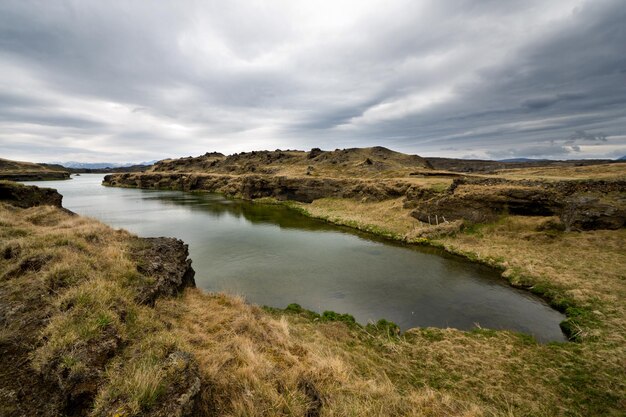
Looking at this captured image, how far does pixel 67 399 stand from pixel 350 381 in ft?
20.4

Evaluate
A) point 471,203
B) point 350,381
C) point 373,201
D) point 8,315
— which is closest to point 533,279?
point 471,203

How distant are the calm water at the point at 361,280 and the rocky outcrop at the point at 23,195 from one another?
1151 centimetres

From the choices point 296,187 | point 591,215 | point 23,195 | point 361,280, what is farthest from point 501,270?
point 296,187

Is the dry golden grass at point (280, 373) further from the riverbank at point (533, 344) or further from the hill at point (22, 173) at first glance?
the hill at point (22, 173)

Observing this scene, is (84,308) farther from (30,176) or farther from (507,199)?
(30,176)

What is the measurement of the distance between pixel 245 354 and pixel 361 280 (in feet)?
47.0

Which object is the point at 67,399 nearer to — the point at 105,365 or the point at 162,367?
the point at 105,365

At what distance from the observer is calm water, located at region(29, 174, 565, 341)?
1603cm

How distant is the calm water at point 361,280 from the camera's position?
1603 cm

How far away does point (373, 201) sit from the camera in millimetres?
51281

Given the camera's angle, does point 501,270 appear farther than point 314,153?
No

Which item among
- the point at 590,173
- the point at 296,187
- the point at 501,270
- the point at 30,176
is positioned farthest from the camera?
the point at 30,176

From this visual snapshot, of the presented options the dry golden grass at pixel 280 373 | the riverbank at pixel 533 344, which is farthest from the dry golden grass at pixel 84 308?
the riverbank at pixel 533 344

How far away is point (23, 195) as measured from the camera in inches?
799
